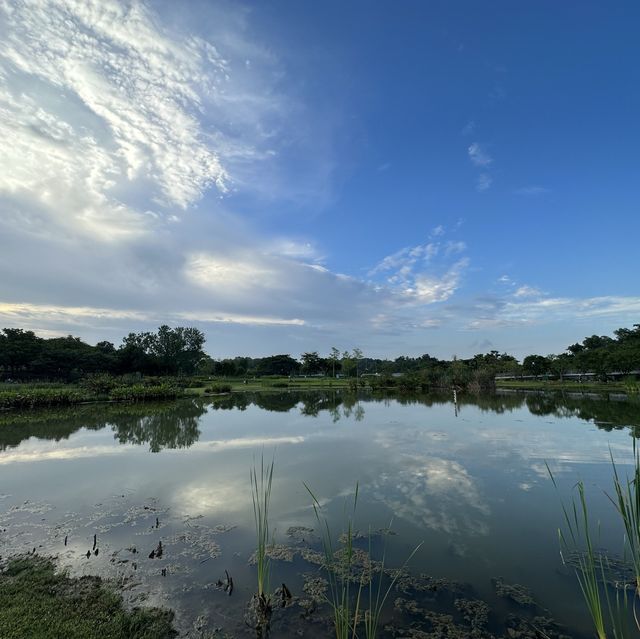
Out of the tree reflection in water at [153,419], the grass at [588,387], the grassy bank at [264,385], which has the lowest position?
the tree reflection in water at [153,419]

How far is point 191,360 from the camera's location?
73438 millimetres

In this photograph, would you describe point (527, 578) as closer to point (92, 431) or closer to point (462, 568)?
point (462, 568)

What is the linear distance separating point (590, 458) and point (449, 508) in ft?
19.5

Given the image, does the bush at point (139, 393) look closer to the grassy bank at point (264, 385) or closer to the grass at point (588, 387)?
the grassy bank at point (264, 385)

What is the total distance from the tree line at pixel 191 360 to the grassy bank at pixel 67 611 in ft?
147

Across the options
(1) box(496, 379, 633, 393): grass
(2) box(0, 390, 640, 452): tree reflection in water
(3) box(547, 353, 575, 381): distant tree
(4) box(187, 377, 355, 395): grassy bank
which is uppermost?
(3) box(547, 353, 575, 381): distant tree

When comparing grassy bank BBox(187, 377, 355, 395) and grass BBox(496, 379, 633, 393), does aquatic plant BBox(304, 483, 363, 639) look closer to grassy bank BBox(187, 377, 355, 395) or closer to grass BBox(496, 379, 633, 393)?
grassy bank BBox(187, 377, 355, 395)

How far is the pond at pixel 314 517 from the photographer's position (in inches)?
164

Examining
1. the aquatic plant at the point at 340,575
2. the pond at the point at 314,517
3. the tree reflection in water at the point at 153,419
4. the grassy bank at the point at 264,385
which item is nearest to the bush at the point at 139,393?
the tree reflection in water at the point at 153,419

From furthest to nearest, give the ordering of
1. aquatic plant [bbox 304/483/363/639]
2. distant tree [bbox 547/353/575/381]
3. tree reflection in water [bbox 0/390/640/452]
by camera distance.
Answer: distant tree [bbox 547/353/575/381] < tree reflection in water [bbox 0/390/640/452] < aquatic plant [bbox 304/483/363/639]

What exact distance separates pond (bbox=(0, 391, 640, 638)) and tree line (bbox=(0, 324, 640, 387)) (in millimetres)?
33866

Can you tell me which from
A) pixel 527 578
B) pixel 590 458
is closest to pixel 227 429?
pixel 590 458

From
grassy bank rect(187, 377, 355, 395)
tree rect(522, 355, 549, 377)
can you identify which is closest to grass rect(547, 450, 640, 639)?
grassy bank rect(187, 377, 355, 395)

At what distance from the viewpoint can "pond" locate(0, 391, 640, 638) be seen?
4.16m
